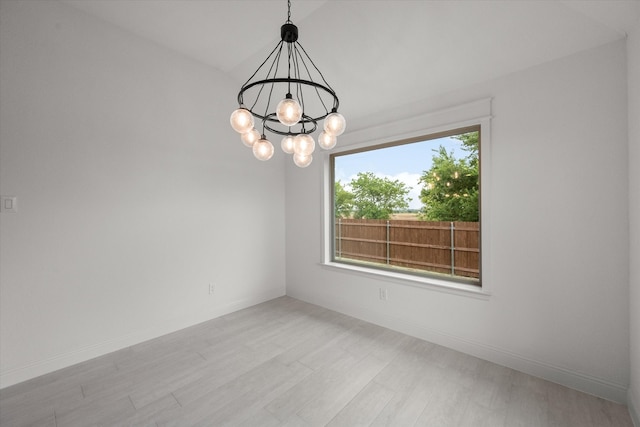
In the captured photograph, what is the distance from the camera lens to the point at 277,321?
325cm

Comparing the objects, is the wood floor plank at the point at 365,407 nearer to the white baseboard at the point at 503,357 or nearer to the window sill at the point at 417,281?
the white baseboard at the point at 503,357

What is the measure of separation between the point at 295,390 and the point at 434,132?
2659 mm

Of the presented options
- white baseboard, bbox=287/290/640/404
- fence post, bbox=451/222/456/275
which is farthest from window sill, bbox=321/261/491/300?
white baseboard, bbox=287/290/640/404

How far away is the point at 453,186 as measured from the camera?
278 centimetres

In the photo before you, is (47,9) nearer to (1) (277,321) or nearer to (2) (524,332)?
(1) (277,321)

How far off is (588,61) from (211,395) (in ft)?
12.1

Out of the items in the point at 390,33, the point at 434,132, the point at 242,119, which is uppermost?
the point at 390,33

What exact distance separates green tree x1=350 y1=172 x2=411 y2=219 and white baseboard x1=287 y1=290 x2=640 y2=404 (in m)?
1.21

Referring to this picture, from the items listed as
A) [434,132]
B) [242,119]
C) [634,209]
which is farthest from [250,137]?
[634,209]

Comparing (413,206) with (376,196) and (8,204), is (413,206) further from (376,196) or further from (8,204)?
(8,204)

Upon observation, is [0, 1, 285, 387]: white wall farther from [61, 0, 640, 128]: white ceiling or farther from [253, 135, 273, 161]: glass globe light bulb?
[253, 135, 273, 161]: glass globe light bulb

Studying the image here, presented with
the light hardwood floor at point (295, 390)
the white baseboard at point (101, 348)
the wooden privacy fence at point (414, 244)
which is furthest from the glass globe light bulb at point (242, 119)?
the white baseboard at point (101, 348)

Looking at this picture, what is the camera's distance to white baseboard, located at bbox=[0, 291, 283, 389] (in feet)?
6.90

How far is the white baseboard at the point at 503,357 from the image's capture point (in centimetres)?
189
